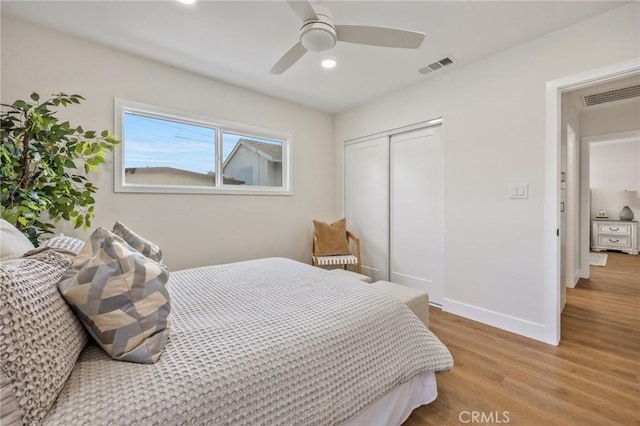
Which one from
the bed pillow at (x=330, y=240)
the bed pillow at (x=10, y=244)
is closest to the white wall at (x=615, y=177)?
the bed pillow at (x=330, y=240)

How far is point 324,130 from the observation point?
4.07 m

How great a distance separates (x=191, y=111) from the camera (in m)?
2.87

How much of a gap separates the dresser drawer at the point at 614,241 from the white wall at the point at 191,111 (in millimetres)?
6302

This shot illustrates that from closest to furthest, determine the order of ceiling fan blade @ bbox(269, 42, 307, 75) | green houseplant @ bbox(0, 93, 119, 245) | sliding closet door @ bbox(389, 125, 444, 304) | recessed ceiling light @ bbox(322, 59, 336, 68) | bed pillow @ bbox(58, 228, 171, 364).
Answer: bed pillow @ bbox(58, 228, 171, 364) < green houseplant @ bbox(0, 93, 119, 245) < ceiling fan blade @ bbox(269, 42, 307, 75) < recessed ceiling light @ bbox(322, 59, 336, 68) < sliding closet door @ bbox(389, 125, 444, 304)

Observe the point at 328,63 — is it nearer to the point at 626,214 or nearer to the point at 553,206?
the point at 553,206

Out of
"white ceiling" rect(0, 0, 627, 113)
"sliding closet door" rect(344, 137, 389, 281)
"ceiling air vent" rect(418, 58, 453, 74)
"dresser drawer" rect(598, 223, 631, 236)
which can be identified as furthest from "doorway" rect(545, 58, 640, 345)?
"dresser drawer" rect(598, 223, 631, 236)

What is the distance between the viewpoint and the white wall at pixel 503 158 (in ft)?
6.86

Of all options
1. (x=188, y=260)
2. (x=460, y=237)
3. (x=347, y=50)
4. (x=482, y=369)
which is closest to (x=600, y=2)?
(x=347, y=50)

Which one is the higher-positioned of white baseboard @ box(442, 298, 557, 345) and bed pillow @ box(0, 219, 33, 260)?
bed pillow @ box(0, 219, 33, 260)

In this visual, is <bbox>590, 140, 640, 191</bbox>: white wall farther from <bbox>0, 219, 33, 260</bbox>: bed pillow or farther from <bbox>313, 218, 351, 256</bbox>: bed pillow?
<bbox>0, 219, 33, 260</bbox>: bed pillow

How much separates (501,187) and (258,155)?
265 centimetres

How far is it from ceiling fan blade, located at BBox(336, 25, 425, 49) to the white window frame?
6.06ft

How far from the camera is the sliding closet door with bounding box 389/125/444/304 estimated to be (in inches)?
121

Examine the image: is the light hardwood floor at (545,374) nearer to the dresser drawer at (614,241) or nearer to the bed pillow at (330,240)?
the bed pillow at (330,240)
